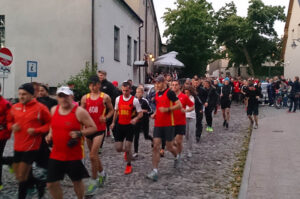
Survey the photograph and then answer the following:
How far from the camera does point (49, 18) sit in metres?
17.8

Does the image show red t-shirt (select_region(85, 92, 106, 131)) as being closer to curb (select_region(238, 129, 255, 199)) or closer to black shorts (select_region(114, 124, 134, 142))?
black shorts (select_region(114, 124, 134, 142))

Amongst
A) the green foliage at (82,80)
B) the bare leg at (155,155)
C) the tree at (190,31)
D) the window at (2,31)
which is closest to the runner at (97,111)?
the bare leg at (155,155)

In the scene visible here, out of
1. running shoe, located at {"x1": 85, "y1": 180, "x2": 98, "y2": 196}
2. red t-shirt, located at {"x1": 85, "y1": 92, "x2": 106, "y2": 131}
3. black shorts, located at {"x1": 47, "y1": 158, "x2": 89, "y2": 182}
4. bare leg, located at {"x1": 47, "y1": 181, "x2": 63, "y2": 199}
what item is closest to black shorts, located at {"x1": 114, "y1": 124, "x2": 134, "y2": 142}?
red t-shirt, located at {"x1": 85, "y1": 92, "x2": 106, "y2": 131}

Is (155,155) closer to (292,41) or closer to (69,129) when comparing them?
(69,129)

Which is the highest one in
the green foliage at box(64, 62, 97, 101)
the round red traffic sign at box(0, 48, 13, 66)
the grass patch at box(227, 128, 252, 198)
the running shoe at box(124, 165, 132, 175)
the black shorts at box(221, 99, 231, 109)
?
the round red traffic sign at box(0, 48, 13, 66)

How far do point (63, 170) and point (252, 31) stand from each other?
4752 cm

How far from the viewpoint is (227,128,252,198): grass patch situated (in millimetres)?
6445

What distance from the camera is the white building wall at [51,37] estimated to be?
17.8 meters

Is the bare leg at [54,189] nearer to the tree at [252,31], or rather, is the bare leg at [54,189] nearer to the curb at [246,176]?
the curb at [246,176]

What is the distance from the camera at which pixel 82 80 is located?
16.8m

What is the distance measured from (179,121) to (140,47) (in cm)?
2061

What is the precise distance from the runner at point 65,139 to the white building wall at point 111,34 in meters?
13.5

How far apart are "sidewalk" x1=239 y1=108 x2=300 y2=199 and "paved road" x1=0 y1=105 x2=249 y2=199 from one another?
0.43 m

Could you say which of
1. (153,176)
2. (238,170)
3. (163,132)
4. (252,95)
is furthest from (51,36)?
(153,176)
